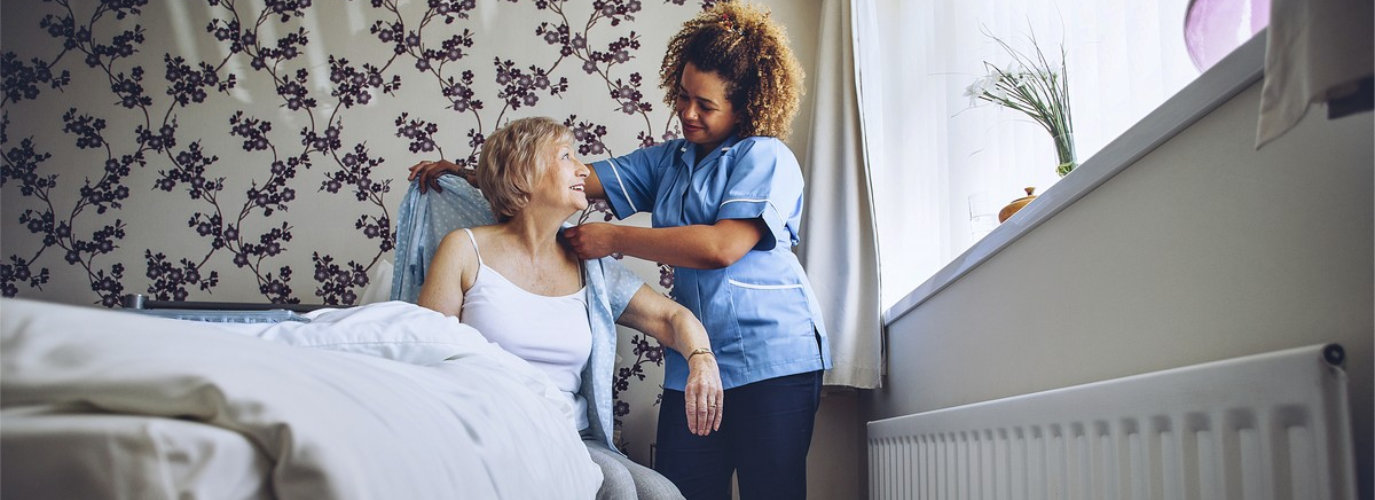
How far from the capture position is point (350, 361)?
2.31 feet

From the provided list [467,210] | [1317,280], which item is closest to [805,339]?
[467,210]

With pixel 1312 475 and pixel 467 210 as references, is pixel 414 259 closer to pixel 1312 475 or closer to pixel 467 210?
pixel 467 210

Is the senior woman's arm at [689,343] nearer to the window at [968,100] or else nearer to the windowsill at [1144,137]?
the windowsill at [1144,137]

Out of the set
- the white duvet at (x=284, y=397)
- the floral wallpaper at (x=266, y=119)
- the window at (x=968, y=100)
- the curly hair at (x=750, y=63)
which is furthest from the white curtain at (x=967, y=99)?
the white duvet at (x=284, y=397)

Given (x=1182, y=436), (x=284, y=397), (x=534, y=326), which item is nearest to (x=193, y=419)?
(x=284, y=397)

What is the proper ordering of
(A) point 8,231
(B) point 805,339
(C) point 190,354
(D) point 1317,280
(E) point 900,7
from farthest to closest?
(A) point 8,231, (E) point 900,7, (B) point 805,339, (D) point 1317,280, (C) point 190,354

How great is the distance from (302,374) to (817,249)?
187cm

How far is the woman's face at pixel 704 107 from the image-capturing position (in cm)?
199

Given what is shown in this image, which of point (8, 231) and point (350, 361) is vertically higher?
point (8, 231)

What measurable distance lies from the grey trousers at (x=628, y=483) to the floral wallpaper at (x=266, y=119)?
1023 mm

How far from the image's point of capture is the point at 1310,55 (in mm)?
580

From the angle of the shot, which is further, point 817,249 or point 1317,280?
point 817,249

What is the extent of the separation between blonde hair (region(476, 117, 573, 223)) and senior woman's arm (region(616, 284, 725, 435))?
32 cm

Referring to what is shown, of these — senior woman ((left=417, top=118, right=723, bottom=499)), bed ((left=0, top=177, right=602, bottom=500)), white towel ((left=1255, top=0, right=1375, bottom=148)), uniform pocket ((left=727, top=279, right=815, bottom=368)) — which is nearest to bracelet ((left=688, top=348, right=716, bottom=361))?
senior woman ((left=417, top=118, right=723, bottom=499))
